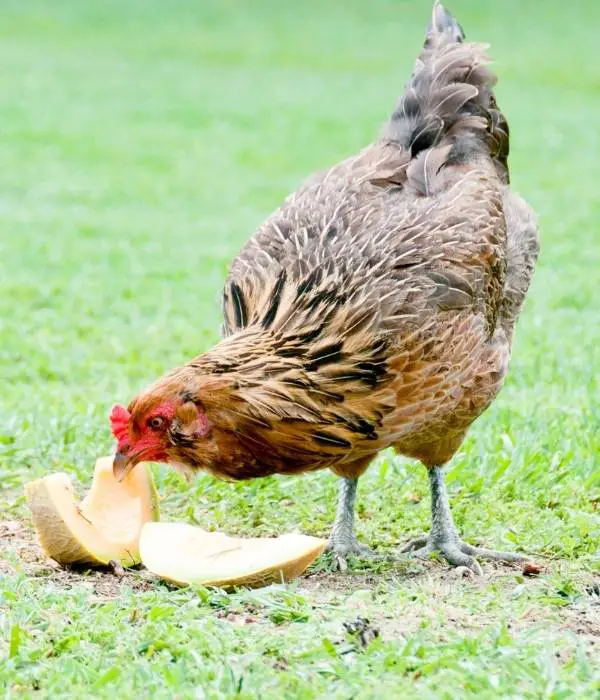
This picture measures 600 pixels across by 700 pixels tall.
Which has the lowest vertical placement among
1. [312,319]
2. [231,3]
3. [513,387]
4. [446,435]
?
[513,387]

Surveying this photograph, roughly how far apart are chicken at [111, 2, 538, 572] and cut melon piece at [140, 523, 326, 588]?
1.24ft

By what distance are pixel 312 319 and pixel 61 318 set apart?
548cm

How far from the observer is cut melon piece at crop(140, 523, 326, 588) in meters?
5.04

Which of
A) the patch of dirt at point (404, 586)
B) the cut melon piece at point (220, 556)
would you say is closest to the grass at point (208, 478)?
the patch of dirt at point (404, 586)

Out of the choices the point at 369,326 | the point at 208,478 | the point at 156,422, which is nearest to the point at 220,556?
the point at 156,422

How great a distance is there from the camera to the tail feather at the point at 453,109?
255 inches

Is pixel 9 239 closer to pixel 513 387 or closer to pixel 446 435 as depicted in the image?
pixel 513 387

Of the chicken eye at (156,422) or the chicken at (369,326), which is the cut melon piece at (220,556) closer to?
the chicken at (369,326)

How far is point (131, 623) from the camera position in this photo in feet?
→ 15.0

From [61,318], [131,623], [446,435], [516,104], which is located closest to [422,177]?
[446,435]

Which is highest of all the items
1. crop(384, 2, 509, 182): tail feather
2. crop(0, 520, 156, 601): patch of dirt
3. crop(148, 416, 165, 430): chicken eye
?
crop(384, 2, 509, 182): tail feather

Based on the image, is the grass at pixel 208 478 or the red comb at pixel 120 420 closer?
the grass at pixel 208 478

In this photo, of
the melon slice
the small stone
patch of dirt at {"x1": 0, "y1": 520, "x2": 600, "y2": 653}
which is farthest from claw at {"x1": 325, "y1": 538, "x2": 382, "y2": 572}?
the melon slice

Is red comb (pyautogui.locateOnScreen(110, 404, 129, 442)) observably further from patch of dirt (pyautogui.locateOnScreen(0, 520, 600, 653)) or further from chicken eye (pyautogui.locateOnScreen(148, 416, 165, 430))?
patch of dirt (pyautogui.locateOnScreen(0, 520, 600, 653))
